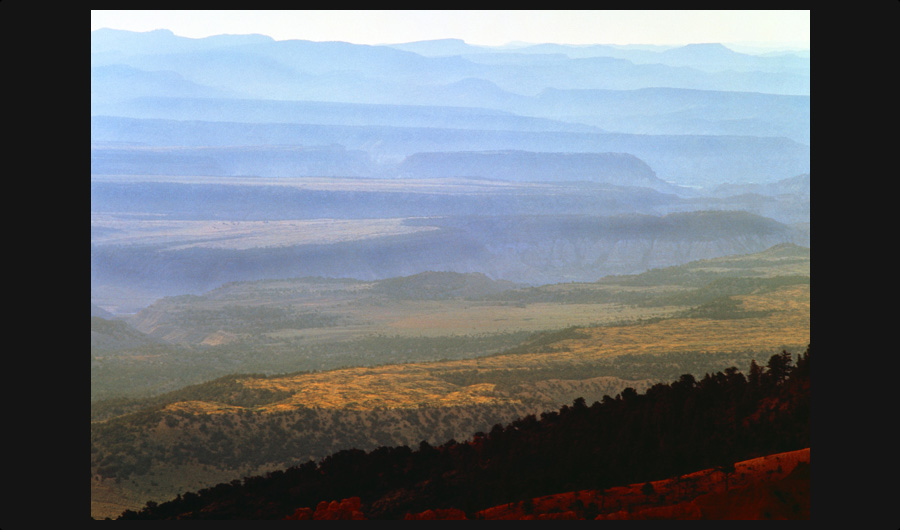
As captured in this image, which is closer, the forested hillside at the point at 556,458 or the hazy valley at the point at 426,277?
the forested hillside at the point at 556,458

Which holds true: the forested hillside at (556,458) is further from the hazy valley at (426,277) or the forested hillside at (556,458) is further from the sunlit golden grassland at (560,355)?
the sunlit golden grassland at (560,355)

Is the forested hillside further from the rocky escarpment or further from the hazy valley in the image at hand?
the rocky escarpment

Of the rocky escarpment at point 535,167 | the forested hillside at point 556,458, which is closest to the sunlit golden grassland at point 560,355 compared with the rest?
the forested hillside at point 556,458

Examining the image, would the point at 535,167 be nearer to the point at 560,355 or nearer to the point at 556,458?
the point at 560,355

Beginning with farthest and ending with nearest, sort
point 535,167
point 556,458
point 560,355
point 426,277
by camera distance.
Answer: point 535,167
point 426,277
point 560,355
point 556,458

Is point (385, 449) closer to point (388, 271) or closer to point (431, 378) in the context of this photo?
point (431, 378)

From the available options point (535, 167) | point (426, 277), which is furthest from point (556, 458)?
point (535, 167)
